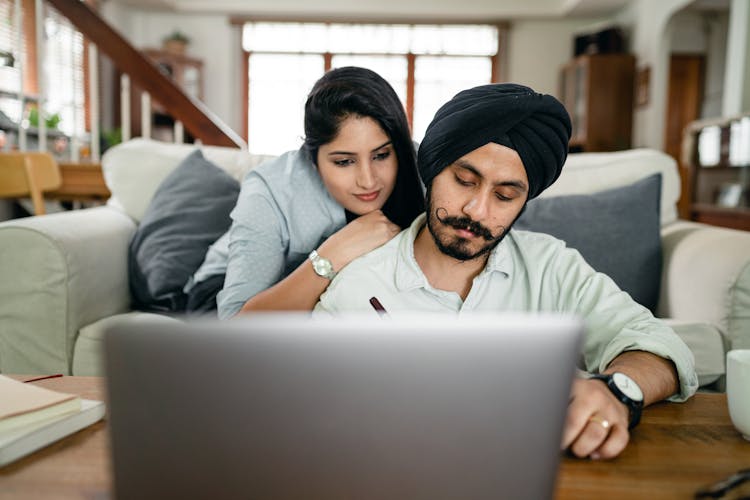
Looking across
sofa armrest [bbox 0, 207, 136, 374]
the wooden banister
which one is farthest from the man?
the wooden banister

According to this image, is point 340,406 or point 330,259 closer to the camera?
point 340,406

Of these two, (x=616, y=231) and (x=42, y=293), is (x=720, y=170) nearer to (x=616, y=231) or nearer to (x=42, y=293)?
(x=616, y=231)

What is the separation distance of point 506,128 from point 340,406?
2.32 ft

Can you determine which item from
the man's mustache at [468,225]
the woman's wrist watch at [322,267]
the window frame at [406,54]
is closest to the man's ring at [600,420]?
the man's mustache at [468,225]

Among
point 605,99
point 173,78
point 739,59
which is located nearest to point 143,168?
point 739,59

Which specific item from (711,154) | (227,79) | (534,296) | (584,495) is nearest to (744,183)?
(711,154)

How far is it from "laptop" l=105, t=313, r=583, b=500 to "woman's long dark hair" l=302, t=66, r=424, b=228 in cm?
99

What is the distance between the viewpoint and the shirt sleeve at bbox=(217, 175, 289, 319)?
1.50 metres

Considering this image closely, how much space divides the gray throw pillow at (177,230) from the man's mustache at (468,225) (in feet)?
3.59

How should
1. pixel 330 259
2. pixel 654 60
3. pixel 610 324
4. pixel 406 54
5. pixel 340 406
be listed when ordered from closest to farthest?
pixel 340 406 → pixel 610 324 → pixel 330 259 → pixel 654 60 → pixel 406 54

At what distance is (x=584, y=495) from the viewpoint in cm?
61

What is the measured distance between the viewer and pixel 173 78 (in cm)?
721

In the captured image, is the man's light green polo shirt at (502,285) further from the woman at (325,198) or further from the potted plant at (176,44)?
the potted plant at (176,44)

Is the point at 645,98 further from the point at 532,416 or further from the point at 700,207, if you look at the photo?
the point at 532,416
